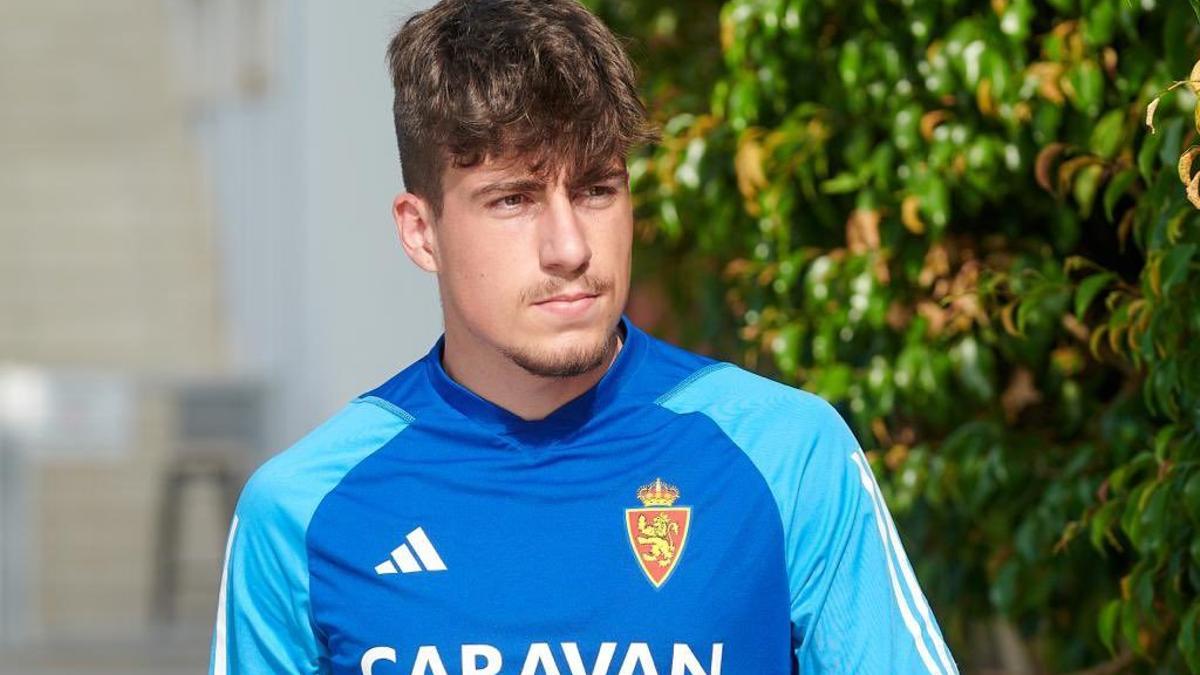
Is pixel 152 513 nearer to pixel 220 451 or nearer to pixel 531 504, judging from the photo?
pixel 220 451

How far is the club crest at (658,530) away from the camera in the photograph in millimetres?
2184

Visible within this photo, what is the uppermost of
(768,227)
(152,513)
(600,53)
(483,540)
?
(600,53)

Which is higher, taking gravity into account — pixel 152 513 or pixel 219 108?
pixel 219 108

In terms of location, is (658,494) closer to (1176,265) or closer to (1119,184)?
(1176,265)

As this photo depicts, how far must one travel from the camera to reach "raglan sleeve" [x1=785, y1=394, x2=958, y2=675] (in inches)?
83.3

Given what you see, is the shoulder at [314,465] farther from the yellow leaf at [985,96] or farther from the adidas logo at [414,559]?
the yellow leaf at [985,96]

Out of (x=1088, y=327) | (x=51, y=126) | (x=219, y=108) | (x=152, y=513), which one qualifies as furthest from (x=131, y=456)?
(x=1088, y=327)

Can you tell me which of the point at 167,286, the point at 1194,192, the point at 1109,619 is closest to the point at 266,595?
the point at 1194,192

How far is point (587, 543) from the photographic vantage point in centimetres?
221

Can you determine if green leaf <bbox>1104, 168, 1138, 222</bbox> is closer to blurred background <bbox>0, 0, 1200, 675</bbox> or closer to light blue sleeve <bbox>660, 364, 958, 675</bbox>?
blurred background <bbox>0, 0, 1200, 675</bbox>

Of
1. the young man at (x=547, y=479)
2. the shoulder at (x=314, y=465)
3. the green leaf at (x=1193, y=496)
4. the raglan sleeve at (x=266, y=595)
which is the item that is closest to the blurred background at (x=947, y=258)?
the green leaf at (x=1193, y=496)

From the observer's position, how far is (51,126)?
579 inches

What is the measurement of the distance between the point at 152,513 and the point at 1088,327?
7217mm

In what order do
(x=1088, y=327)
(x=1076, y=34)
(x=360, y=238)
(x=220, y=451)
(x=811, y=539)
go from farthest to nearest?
(x=220, y=451) < (x=360, y=238) < (x=1088, y=327) < (x=1076, y=34) < (x=811, y=539)
